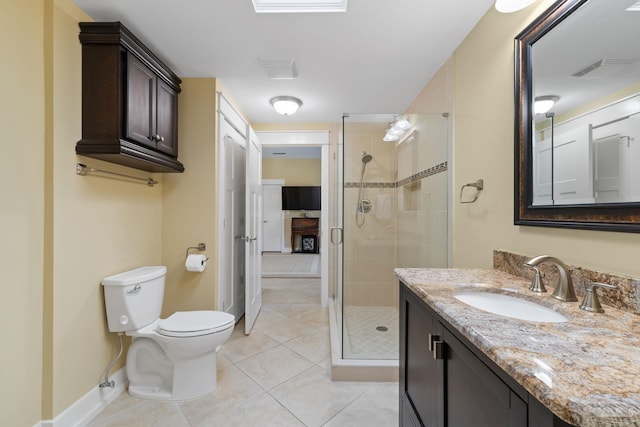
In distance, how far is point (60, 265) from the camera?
4.58ft

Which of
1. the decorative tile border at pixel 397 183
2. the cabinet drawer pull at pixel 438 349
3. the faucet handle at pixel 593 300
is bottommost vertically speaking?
the cabinet drawer pull at pixel 438 349

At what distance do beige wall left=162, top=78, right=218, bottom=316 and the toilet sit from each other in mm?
364

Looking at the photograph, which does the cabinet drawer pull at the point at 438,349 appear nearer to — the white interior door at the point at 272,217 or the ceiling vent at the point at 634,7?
the ceiling vent at the point at 634,7

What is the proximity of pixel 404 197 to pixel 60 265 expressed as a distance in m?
2.44

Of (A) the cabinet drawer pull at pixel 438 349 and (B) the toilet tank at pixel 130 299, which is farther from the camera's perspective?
(B) the toilet tank at pixel 130 299

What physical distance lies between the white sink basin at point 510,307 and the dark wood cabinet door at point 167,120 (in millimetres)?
2031

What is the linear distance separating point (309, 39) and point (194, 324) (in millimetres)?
1979

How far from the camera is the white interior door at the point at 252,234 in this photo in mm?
2598

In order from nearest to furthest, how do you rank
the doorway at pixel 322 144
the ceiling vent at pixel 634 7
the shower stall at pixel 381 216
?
the ceiling vent at pixel 634 7, the shower stall at pixel 381 216, the doorway at pixel 322 144

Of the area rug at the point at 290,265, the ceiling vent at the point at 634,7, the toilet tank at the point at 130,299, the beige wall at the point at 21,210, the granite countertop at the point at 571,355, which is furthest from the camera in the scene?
the area rug at the point at 290,265

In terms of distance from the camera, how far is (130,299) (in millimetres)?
1673

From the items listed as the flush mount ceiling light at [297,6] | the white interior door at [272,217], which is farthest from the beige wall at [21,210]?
the white interior door at [272,217]

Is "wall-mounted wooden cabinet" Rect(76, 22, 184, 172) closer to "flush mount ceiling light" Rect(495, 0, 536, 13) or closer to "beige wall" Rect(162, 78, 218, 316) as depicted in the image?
"beige wall" Rect(162, 78, 218, 316)

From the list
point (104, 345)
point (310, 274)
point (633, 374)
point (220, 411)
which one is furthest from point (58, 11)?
point (310, 274)
